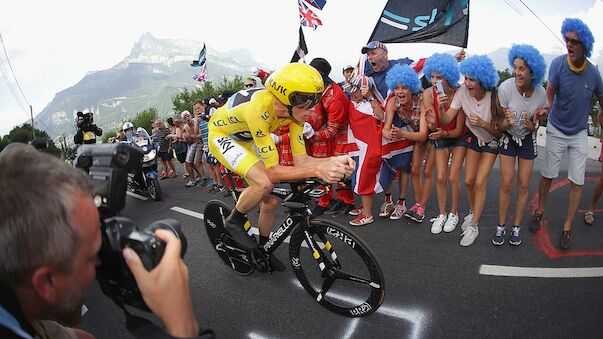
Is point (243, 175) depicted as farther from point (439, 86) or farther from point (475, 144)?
point (475, 144)

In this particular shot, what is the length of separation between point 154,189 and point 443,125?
6188 millimetres

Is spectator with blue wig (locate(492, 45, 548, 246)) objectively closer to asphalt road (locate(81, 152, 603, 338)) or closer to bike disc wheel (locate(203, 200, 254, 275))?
asphalt road (locate(81, 152, 603, 338))

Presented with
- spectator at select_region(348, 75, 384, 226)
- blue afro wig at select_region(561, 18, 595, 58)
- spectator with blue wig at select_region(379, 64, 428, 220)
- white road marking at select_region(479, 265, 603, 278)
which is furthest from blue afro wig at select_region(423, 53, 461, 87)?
white road marking at select_region(479, 265, 603, 278)

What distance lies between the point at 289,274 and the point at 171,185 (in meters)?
6.60

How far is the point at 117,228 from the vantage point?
44.8 inches

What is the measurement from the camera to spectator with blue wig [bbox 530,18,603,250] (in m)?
3.55

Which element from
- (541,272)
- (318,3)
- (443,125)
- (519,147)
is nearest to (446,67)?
(443,125)

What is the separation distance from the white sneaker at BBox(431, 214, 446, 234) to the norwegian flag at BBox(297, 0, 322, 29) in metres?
6.75

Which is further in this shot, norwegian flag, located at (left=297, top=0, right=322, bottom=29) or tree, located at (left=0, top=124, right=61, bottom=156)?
norwegian flag, located at (left=297, top=0, right=322, bottom=29)

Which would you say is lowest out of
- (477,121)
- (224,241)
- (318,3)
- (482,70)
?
(224,241)

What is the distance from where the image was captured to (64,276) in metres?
0.93

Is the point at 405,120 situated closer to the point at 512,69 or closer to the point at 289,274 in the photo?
the point at 512,69

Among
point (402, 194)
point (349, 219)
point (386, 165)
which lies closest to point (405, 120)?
point (386, 165)

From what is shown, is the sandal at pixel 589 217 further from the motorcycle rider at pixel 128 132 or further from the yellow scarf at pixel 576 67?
the motorcycle rider at pixel 128 132
